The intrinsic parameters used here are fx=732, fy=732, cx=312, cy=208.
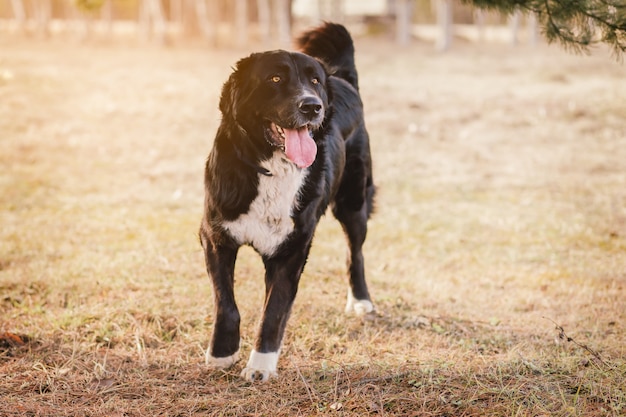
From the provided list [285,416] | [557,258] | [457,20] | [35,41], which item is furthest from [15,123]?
[457,20]

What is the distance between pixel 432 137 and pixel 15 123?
24.0ft

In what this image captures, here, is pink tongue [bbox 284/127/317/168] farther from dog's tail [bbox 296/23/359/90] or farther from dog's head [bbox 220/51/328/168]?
dog's tail [bbox 296/23/359/90]

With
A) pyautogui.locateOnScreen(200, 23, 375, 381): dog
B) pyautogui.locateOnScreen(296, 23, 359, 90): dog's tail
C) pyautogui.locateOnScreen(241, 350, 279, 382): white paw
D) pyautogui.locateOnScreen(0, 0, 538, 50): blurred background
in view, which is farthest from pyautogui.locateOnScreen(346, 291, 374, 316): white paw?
pyautogui.locateOnScreen(0, 0, 538, 50): blurred background

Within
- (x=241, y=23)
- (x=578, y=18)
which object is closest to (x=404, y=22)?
(x=241, y=23)

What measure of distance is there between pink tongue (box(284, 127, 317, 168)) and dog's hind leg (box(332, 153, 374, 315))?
138 cm

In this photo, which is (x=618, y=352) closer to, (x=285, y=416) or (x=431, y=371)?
(x=431, y=371)

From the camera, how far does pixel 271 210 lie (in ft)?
12.3

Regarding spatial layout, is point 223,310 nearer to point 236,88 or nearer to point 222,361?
point 222,361

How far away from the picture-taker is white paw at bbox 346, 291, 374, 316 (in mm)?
4965

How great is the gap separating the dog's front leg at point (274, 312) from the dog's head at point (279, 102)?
58cm

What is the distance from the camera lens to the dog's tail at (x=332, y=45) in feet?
17.0

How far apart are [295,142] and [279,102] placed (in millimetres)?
210

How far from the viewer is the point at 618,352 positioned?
4.19 metres

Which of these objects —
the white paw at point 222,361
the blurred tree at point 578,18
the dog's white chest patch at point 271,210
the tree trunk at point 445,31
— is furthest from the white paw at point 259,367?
the tree trunk at point 445,31
